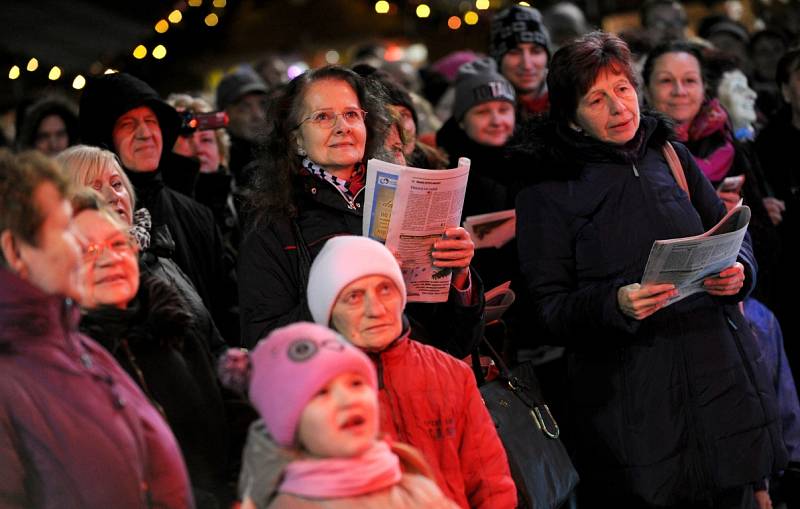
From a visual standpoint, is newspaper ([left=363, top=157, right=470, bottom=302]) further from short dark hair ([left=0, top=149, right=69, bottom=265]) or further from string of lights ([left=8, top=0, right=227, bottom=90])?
string of lights ([left=8, top=0, right=227, bottom=90])

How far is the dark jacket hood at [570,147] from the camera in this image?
3951 mm

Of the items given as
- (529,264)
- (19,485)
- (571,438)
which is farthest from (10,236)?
(571,438)

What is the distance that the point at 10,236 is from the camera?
227 centimetres

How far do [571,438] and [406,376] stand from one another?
1233 millimetres

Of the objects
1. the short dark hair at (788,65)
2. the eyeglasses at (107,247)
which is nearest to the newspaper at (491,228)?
the short dark hair at (788,65)

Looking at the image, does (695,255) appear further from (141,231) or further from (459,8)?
(459,8)

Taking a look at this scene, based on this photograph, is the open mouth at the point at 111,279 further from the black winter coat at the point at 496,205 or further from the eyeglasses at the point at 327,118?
the black winter coat at the point at 496,205

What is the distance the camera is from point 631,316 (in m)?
3.71

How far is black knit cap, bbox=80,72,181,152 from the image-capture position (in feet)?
14.4

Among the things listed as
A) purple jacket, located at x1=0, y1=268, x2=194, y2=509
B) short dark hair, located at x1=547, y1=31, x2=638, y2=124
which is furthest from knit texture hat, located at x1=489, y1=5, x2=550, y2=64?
purple jacket, located at x1=0, y1=268, x2=194, y2=509

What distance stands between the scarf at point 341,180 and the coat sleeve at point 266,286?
0.26 m

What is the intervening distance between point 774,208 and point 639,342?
177 cm

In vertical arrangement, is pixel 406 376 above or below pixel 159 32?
below

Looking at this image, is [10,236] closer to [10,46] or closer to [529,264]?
[529,264]
